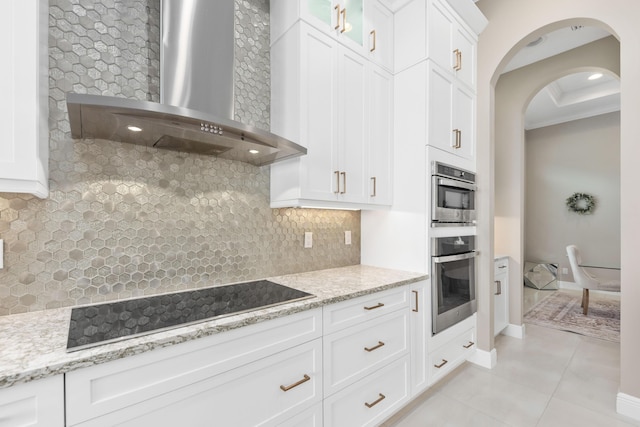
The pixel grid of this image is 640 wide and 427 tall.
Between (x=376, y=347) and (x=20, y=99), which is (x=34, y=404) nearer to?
(x=20, y=99)

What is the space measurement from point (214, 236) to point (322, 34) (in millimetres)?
1391

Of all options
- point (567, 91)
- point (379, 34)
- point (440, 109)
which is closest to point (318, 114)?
point (379, 34)

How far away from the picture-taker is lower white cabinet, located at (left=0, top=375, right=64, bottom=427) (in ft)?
2.53

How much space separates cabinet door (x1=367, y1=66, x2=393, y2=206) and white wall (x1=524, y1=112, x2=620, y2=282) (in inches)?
211

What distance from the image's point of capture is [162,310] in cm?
125

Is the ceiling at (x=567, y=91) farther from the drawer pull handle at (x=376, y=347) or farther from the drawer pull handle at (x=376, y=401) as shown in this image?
the drawer pull handle at (x=376, y=401)

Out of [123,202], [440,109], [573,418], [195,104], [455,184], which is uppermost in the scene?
[440,109]

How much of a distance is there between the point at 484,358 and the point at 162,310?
8.70ft

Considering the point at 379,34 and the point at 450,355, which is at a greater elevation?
the point at 379,34

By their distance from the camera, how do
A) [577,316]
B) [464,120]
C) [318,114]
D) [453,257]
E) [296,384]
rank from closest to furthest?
[296,384], [318,114], [453,257], [464,120], [577,316]

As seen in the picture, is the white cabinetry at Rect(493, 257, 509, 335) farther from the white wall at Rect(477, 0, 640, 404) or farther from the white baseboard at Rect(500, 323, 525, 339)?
the white wall at Rect(477, 0, 640, 404)

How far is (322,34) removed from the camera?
185 centimetres

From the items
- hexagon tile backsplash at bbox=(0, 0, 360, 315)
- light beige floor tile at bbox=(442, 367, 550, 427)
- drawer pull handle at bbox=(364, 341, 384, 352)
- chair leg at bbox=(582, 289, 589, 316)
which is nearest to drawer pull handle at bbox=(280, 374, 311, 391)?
drawer pull handle at bbox=(364, 341, 384, 352)

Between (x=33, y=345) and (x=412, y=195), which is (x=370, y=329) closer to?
(x=412, y=195)
